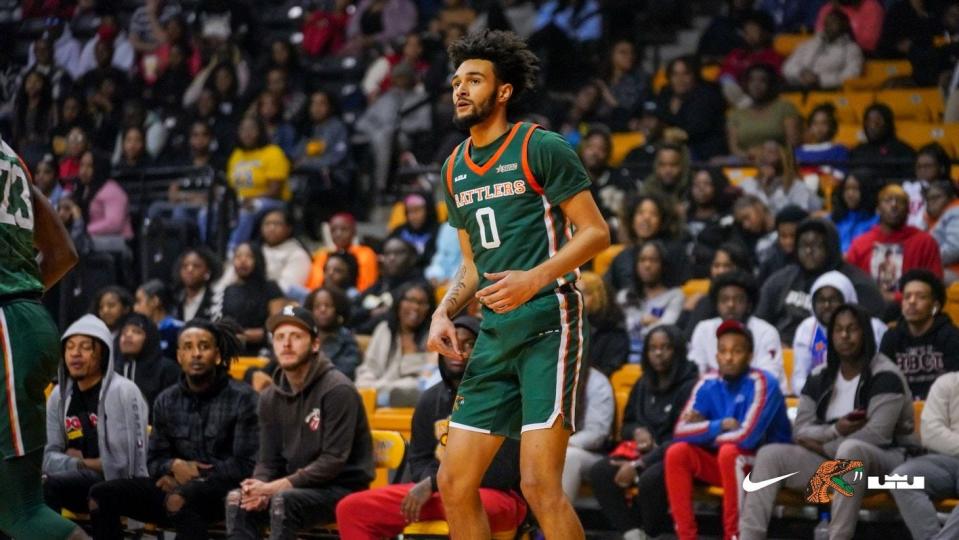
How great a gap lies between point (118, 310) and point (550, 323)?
212 inches

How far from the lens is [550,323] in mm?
4840

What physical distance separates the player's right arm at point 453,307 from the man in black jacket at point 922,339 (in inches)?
140

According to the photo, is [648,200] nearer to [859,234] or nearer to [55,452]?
[859,234]

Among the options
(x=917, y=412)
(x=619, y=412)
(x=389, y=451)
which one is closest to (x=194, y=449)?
(x=389, y=451)

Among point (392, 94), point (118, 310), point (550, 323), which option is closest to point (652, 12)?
point (392, 94)

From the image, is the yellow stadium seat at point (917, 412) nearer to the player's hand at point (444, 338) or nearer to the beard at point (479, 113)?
the player's hand at point (444, 338)

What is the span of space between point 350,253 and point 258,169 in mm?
1893

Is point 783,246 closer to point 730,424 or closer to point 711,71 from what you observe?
point 730,424

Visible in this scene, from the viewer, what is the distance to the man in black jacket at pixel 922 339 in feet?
25.6

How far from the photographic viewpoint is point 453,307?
503 cm

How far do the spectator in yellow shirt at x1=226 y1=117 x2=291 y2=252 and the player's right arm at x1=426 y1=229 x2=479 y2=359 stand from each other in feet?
23.9

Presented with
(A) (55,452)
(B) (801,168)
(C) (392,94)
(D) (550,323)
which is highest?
(C) (392,94)

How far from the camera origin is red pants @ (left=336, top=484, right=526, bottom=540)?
21.5ft

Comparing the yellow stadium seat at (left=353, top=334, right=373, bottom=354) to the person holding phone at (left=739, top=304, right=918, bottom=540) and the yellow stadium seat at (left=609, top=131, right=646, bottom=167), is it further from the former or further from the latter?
the person holding phone at (left=739, top=304, right=918, bottom=540)
